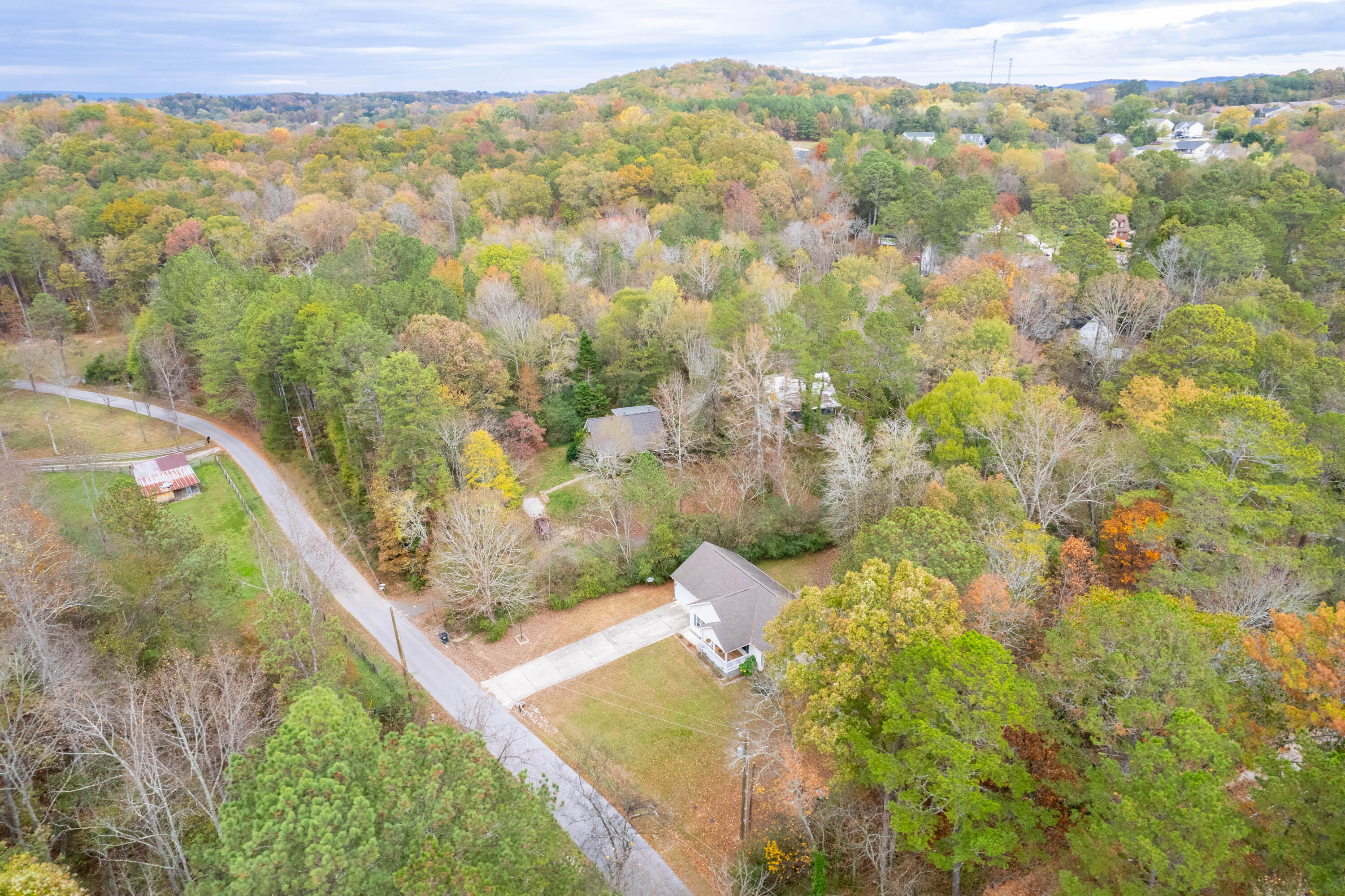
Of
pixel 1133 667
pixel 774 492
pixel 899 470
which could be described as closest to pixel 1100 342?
pixel 899 470

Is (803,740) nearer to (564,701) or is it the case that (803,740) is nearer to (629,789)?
(629,789)

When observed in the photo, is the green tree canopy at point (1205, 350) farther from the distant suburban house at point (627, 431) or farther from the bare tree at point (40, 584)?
the bare tree at point (40, 584)

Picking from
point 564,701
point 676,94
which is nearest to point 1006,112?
point 676,94

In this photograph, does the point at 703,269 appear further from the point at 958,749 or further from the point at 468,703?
the point at 958,749

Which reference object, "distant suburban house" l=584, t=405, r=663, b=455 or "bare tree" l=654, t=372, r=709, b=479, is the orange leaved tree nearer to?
"bare tree" l=654, t=372, r=709, b=479

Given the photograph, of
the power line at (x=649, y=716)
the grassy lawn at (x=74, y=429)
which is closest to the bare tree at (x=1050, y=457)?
the power line at (x=649, y=716)
